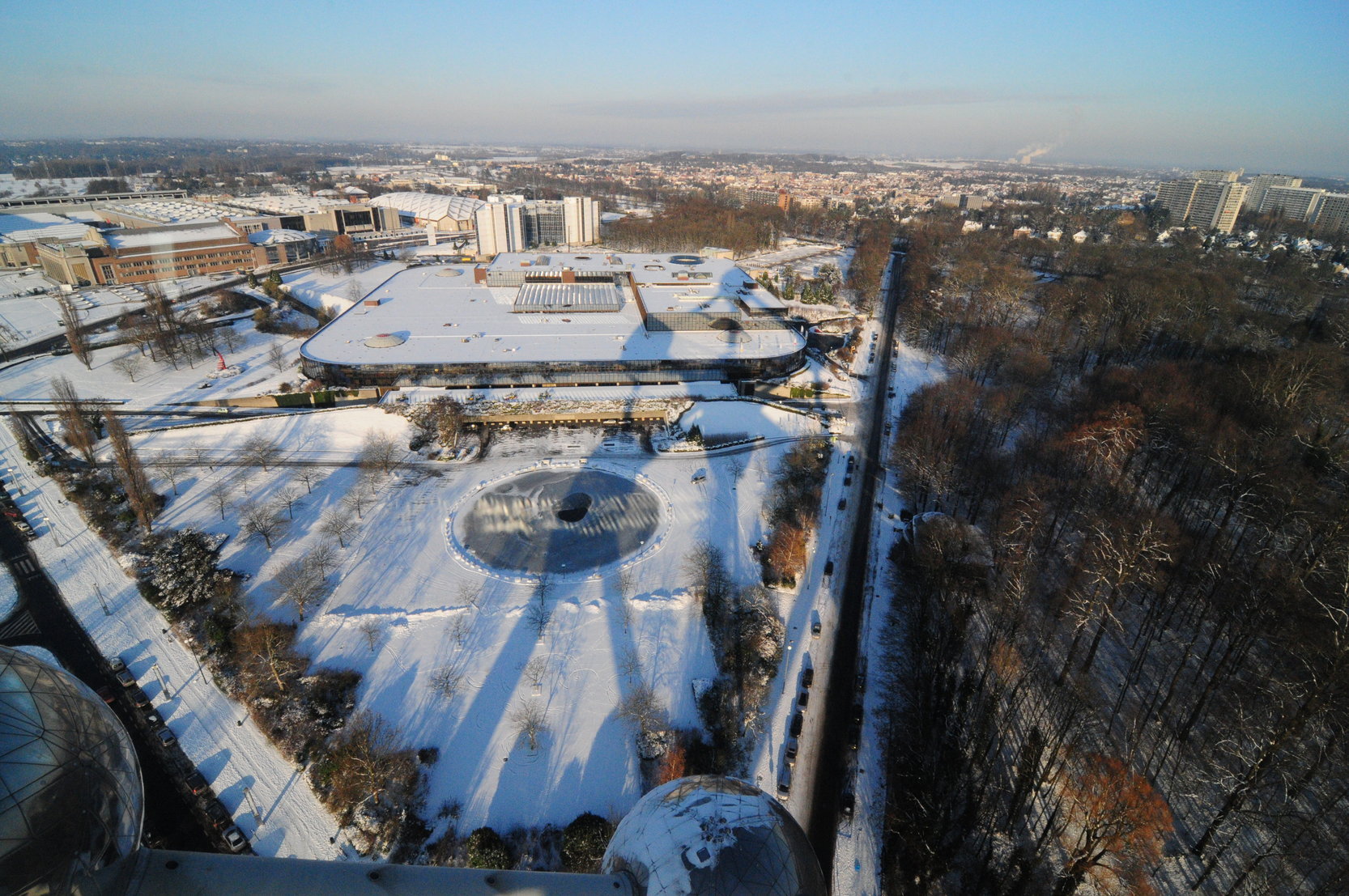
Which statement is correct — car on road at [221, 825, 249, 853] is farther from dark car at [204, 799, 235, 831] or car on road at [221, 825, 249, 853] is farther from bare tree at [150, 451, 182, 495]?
bare tree at [150, 451, 182, 495]

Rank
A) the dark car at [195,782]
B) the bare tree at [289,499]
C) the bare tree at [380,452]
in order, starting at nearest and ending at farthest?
the dark car at [195,782]
the bare tree at [289,499]
the bare tree at [380,452]

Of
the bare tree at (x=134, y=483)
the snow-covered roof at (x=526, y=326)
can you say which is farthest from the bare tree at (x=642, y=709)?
the snow-covered roof at (x=526, y=326)

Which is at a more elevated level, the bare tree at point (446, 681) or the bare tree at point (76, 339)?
the bare tree at point (76, 339)

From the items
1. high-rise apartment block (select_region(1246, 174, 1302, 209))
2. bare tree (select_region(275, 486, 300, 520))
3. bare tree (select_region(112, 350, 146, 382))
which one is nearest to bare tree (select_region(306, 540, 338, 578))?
bare tree (select_region(275, 486, 300, 520))

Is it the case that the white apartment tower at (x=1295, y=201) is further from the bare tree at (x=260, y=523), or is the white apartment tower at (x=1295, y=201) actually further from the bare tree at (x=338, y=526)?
the bare tree at (x=260, y=523)

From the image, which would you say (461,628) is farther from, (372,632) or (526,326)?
(526,326)

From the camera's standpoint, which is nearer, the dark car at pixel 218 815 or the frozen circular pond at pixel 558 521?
the dark car at pixel 218 815

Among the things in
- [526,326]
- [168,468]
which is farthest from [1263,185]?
[168,468]
